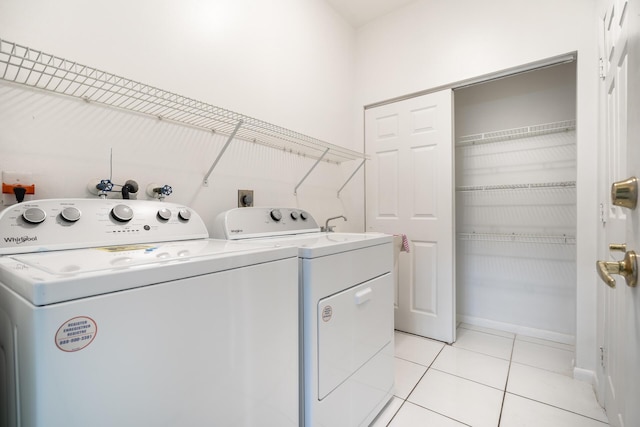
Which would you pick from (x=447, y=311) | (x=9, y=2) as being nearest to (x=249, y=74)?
(x=9, y=2)

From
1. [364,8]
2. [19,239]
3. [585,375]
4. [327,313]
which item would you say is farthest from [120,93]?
[585,375]

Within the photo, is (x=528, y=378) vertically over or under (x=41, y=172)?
under

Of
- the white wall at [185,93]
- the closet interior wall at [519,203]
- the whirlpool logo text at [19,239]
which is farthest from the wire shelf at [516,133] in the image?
the whirlpool logo text at [19,239]

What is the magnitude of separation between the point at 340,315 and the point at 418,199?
1561 mm

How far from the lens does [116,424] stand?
1.86ft

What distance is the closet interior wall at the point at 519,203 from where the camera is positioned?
234 centimetres

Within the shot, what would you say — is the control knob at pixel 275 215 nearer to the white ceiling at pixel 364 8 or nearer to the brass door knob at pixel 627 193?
the brass door knob at pixel 627 193

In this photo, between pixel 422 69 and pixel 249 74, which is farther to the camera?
pixel 422 69

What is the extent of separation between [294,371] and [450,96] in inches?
88.4

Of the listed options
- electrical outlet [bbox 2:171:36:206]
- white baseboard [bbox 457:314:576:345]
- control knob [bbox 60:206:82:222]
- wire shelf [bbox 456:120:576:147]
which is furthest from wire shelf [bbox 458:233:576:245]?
electrical outlet [bbox 2:171:36:206]

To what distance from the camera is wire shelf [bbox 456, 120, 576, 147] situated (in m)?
2.28

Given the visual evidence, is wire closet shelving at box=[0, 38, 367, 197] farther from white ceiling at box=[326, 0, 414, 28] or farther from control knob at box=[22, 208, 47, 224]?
white ceiling at box=[326, 0, 414, 28]

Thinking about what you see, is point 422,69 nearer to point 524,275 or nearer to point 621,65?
point 621,65

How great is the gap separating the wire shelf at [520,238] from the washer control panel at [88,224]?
2437 millimetres
